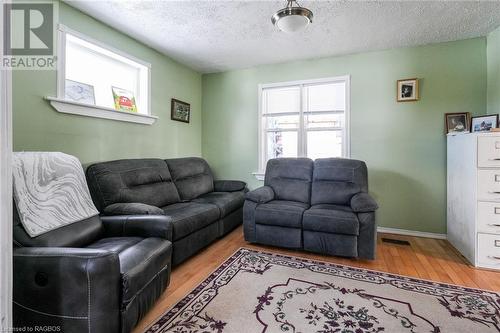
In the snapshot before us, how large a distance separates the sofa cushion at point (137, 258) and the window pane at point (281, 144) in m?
2.55

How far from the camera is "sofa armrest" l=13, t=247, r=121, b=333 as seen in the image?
4.01 feet

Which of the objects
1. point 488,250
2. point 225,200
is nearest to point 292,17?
point 225,200

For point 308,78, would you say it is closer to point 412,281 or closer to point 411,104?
point 411,104

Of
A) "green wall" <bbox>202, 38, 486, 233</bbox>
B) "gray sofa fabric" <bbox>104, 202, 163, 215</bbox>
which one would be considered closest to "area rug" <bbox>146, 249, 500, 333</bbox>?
"gray sofa fabric" <bbox>104, 202, 163, 215</bbox>

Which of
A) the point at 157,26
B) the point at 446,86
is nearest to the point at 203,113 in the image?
the point at 157,26

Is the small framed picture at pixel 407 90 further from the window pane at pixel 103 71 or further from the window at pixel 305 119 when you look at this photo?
the window pane at pixel 103 71

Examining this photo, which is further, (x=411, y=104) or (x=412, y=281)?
(x=411, y=104)

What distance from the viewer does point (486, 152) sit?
227 centimetres

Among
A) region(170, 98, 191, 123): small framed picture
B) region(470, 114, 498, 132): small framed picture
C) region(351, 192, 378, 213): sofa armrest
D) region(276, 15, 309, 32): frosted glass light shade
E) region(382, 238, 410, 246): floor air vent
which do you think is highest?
region(276, 15, 309, 32): frosted glass light shade

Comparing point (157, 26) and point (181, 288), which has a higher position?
point (157, 26)

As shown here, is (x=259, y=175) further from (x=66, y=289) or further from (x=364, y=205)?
(x=66, y=289)

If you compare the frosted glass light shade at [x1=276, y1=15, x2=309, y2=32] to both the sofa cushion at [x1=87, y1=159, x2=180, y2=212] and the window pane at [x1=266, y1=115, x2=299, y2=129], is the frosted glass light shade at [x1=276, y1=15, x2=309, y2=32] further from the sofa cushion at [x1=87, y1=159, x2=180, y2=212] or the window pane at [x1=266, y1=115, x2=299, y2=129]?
the sofa cushion at [x1=87, y1=159, x2=180, y2=212]

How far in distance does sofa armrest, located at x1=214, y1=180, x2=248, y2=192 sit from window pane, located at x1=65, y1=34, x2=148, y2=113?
5.04 feet

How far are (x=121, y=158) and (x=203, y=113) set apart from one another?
6.28 ft
